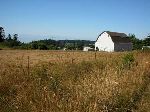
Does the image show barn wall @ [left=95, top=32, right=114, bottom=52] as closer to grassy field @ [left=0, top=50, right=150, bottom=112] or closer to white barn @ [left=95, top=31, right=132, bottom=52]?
white barn @ [left=95, top=31, right=132, bottom=52]

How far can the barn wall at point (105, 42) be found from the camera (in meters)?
82.8

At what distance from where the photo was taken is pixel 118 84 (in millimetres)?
8383

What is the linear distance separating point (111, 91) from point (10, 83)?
2.77 metres

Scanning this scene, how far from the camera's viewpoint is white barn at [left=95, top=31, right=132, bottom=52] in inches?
3248

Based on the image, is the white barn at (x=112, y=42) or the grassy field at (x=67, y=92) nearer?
the grassy field at (x=67, y=92)

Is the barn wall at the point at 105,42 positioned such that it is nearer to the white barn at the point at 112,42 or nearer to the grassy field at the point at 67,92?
the white barn at the point at 112,42

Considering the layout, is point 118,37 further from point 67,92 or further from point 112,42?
point 67,92

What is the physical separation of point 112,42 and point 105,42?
3956 mm

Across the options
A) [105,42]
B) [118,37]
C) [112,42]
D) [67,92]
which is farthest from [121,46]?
[67,92]

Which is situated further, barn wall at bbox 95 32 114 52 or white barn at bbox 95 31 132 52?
barn wall at bbox 95 32 114 52

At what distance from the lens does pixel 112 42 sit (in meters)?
82.2

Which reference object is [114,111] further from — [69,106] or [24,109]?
[24,109]

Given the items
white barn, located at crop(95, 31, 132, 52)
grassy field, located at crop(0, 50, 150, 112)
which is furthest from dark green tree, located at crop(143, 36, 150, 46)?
grassy field, located at crop(0, 50, 150, 112)

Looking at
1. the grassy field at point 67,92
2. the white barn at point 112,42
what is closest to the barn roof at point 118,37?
the white barn at point 112,42
